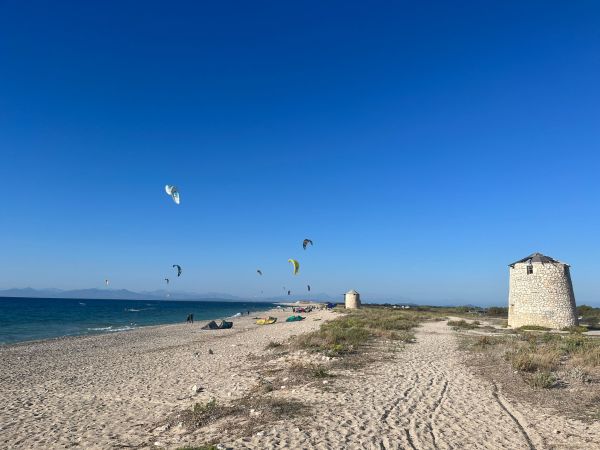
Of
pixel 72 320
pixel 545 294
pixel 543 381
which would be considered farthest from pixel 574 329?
pixel 72 320

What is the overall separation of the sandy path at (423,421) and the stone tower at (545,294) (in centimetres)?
1773

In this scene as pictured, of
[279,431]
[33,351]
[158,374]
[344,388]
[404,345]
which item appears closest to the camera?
[279,431]

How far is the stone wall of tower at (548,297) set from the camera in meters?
25.3

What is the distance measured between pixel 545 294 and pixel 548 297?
24cm

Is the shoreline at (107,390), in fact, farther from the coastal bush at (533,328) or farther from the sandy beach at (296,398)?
the coastal bush at (533,328)

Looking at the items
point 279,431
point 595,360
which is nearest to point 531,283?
point 595,360

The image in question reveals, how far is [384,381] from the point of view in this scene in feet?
35.6

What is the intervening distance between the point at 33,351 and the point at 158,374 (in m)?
12.6

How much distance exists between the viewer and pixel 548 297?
1003 inches

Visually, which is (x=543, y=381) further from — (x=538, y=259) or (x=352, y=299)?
(x=352, y=299)

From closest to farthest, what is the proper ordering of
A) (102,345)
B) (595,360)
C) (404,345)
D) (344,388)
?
(344,388)
(595,360)
(404,345)
(102,345)

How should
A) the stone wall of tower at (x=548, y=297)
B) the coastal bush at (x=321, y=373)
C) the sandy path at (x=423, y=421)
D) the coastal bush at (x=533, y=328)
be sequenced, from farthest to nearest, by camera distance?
1. the stone wall of tower at (x=548, y=297)
2. the coastal bush at (x=533, y=328)
3. the coastal bush at (x=321, y=373)
4. the sandy path at (x=423, y=421)

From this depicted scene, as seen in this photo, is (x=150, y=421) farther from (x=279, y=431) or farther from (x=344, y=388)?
(x=344, y=388)

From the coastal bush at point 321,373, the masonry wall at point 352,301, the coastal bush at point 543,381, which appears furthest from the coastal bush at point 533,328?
the masonry wall at point 352,301
